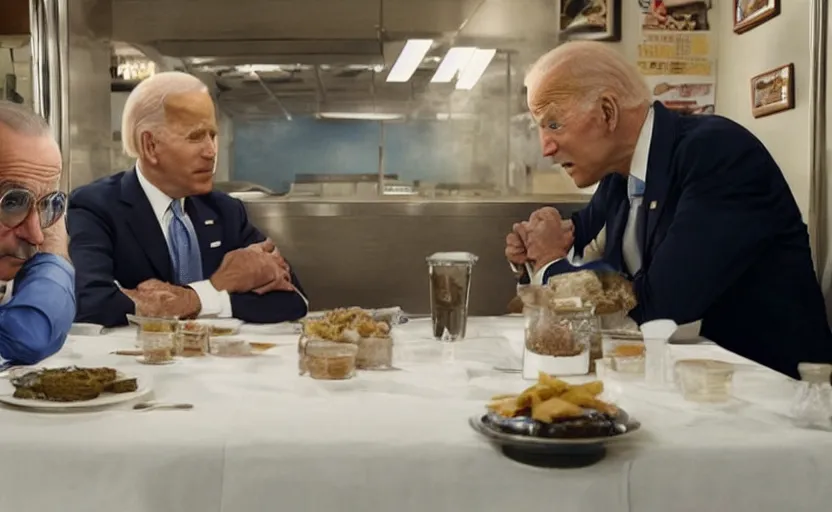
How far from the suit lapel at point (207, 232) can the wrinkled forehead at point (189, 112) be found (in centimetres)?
22

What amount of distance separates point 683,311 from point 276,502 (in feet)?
4.59

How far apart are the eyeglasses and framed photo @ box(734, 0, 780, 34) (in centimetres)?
199

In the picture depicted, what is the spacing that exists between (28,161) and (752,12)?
204 cm

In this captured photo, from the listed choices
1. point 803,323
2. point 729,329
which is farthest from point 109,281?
point 803,323

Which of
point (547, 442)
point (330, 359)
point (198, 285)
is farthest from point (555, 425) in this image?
point (198, 285)

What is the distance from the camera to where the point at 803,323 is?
6.82 ft

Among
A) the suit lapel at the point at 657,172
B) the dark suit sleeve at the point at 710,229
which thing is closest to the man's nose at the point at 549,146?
the suit lapel at the point at 657,172

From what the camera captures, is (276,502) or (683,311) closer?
(276,502)

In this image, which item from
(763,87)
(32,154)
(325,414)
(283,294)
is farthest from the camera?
(763,87)

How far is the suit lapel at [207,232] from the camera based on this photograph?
7.99 ft

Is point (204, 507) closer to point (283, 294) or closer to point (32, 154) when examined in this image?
point (32, 154)

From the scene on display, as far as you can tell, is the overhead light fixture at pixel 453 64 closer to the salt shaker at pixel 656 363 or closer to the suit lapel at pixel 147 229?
the suit lapel at pixel 147 229

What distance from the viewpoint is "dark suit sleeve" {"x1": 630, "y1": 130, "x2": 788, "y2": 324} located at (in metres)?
2.04

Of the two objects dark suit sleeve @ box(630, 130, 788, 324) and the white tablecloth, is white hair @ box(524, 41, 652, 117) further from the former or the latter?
the white tablecloth
